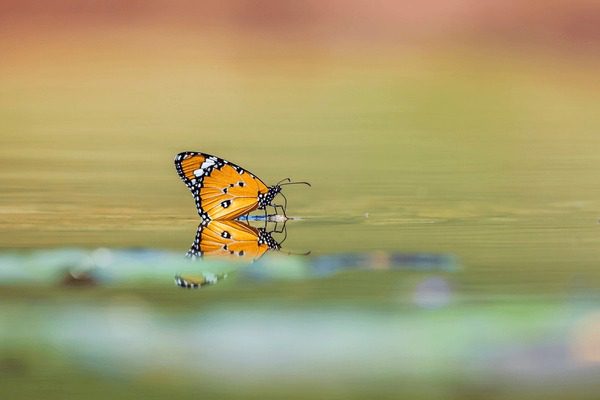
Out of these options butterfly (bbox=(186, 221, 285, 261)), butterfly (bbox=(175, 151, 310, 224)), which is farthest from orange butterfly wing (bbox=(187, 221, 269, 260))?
butterfly (bbox=(175, 151, 310, 224))

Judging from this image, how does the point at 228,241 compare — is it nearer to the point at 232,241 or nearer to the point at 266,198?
the point at 232,241

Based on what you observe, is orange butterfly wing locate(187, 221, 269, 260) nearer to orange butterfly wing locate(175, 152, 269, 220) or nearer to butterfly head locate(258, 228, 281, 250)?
butterfly head locate(258, 228, 281, 250)

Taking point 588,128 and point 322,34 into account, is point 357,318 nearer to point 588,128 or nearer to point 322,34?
point 588,128

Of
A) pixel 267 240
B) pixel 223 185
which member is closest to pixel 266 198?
pixel 223 185

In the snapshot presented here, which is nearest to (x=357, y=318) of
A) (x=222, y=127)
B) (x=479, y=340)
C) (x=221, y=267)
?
(x=479, y=340)

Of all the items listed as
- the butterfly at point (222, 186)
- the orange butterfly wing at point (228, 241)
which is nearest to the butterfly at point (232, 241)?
the orange butterfly wing at point (228, 241)
